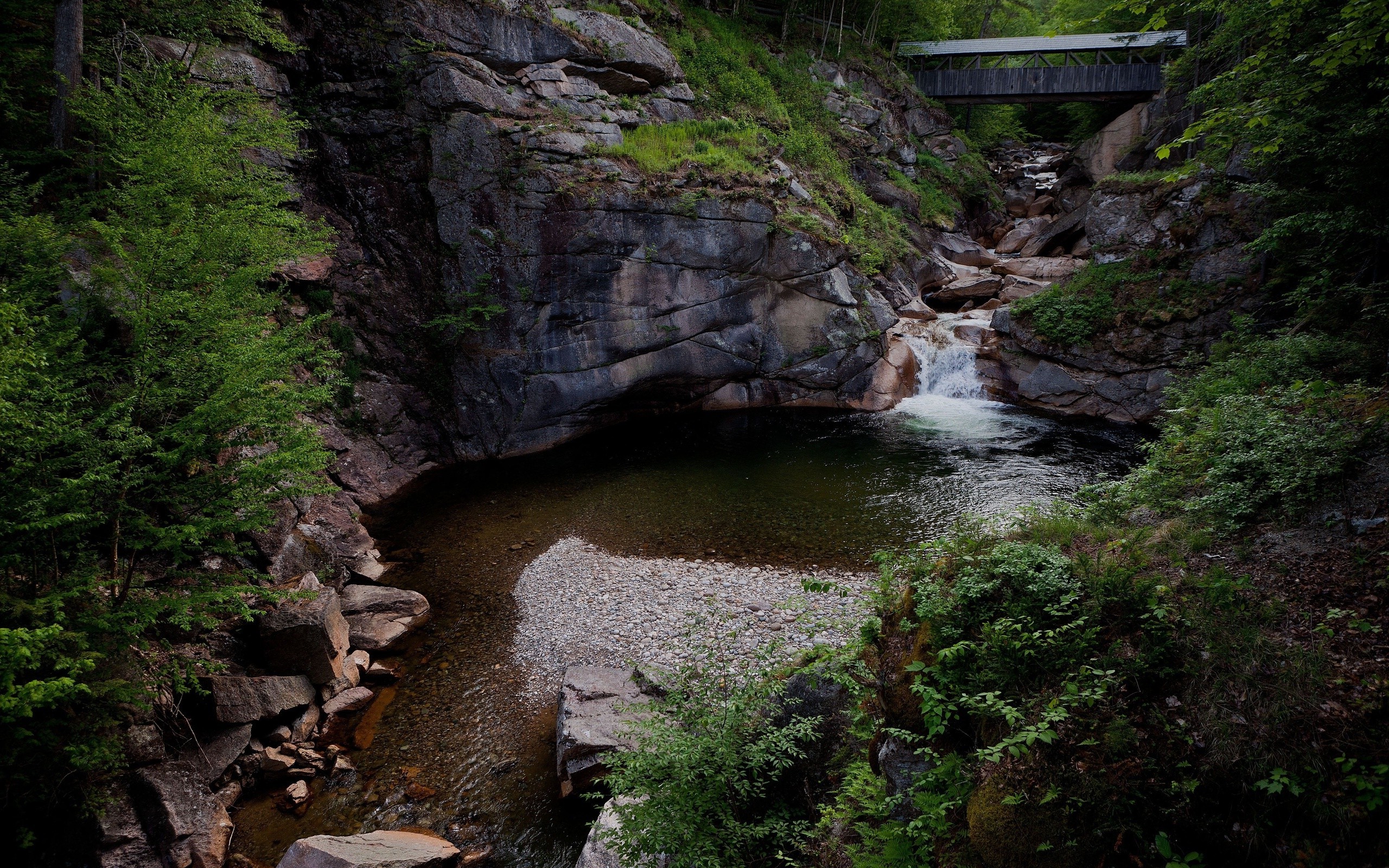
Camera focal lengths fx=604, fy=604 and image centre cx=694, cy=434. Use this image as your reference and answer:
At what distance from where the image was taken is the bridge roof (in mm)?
28906

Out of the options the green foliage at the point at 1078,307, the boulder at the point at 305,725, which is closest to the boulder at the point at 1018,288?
the green foliage at the point at 1078,307

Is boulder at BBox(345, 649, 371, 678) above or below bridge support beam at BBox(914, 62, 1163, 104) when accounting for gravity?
below

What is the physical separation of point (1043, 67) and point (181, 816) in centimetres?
4234

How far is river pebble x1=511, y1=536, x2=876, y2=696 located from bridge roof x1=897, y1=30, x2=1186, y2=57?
30440 mm

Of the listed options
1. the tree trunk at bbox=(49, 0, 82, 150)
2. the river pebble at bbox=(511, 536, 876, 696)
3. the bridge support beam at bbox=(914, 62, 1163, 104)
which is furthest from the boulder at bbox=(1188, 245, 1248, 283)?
the tree trunk at bbox=(49, 0, 82, 150)

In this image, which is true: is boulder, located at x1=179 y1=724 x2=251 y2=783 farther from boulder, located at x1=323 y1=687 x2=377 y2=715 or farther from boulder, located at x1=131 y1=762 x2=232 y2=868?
boulder, located at x1=323 y1=687 x2=377 y2=715

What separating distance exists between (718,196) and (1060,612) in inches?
739

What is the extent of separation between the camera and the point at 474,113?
18.7 m

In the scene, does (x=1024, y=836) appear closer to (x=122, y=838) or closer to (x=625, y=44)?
(x=122, y=838)

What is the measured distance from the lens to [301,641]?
8820 millimetres

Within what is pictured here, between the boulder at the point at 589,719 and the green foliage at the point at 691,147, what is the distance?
17031 mm

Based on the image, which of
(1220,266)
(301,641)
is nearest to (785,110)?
(1220,266)

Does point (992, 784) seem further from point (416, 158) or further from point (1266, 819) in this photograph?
point (416, 158)

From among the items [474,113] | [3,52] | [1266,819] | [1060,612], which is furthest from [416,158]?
[1266,819]
